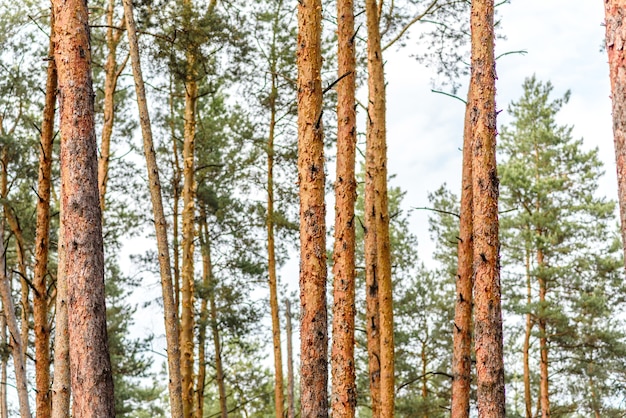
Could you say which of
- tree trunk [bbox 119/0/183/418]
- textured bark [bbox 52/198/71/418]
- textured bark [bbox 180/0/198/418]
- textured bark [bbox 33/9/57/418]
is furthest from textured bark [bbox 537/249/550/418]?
textured bark [bbox 52/198/71/418]

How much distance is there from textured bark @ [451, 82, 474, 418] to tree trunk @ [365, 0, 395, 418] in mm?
811

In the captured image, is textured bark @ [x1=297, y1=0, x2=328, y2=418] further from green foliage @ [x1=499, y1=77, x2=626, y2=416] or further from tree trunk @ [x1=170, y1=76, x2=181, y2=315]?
green foliage @ [x1=499, y1=77, x2=626, y2=416]

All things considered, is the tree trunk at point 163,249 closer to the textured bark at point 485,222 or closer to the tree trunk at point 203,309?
the textured bark at point 485,222

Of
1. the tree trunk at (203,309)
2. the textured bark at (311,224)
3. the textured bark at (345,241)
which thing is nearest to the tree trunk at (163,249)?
the textured bark at (345,241)

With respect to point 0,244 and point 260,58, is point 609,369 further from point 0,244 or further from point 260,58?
point 0,244

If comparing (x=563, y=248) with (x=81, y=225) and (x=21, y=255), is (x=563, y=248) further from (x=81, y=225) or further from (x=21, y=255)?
(x=81, y=225)

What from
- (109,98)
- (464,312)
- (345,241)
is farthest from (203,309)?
(345,241)

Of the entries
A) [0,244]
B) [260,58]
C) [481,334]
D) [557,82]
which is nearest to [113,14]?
[260,58]

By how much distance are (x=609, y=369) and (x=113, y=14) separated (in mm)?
15600

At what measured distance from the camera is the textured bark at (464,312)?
362 inches

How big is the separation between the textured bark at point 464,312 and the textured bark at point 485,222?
1027 mm

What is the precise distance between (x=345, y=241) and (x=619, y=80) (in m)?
4.15

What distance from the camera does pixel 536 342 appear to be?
74.6 ft

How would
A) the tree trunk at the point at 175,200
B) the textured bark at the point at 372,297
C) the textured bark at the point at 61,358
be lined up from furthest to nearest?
1. the tree trunk at the point at 175,200
2. the textured bark at the point at 372,297
3. the textured bark at the point at 61,358
